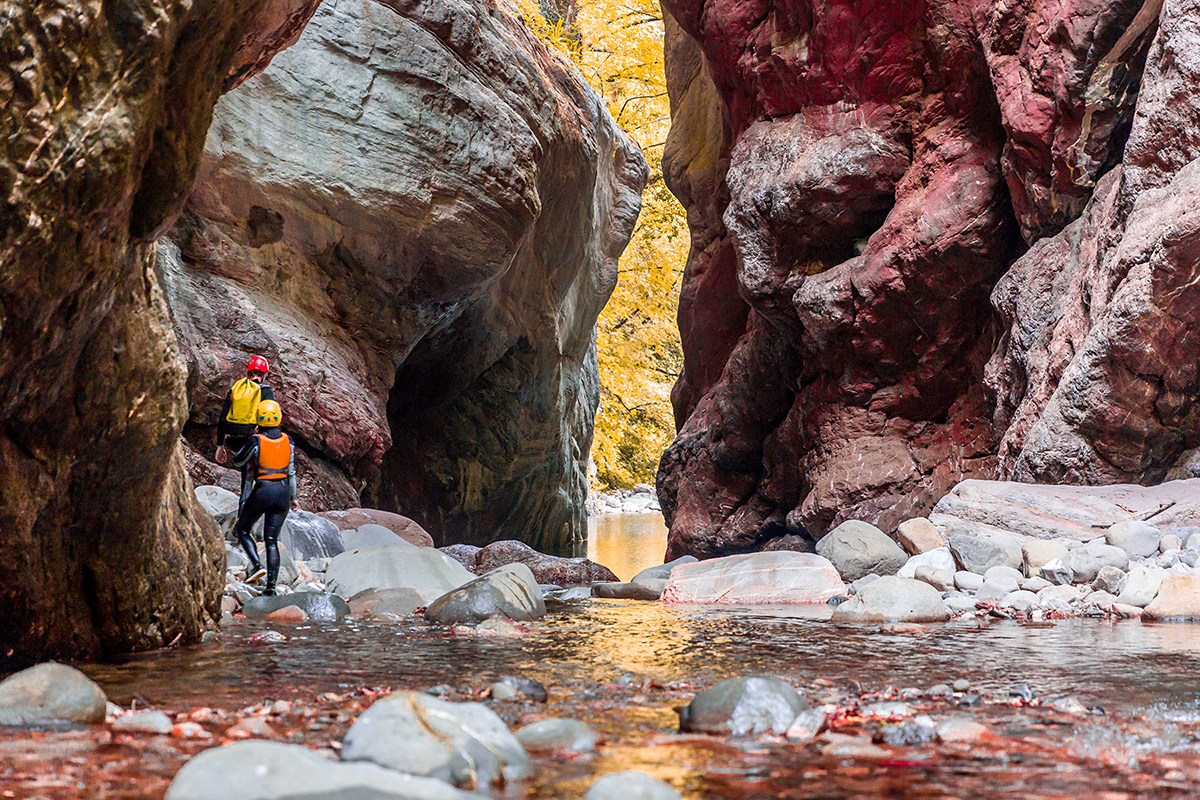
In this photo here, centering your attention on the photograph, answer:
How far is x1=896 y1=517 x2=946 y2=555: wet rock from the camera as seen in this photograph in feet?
25.2

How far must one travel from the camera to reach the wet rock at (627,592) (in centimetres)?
805

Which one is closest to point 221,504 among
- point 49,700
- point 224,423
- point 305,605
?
point 224,423

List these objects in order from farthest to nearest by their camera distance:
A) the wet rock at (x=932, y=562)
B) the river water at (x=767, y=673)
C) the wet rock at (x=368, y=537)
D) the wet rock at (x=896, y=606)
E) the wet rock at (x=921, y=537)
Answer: the wet rock at (x=368, y=537) → the wet rock at (x=921, y=537) → the wet rock at (x=932, y=562) → the wet rock at (x=896, y=606) → the river water at (x=767, y=673)

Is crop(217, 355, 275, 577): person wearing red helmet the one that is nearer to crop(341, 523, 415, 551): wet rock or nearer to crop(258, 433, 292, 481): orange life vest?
crop(258, 433, 292, 481): orange life vest

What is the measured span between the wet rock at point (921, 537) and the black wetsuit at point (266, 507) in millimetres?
4816

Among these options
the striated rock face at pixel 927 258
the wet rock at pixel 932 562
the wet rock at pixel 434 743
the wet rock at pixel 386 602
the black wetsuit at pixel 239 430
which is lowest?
the wet rock at pixel 386 602

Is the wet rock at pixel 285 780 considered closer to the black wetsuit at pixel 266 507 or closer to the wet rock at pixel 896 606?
the wet rock at pixel 896 606

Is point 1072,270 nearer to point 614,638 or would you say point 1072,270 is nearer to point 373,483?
point 614,638

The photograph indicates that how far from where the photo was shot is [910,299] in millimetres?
11711

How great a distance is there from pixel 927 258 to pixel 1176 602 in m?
6.37

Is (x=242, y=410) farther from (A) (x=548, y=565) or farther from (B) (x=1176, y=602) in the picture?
(B) (x=1176, y=602)

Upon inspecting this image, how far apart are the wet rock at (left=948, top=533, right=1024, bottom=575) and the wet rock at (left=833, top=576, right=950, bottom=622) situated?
1.18 metres

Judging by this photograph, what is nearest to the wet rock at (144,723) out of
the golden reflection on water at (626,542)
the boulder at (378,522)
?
the boulder at (378,522)

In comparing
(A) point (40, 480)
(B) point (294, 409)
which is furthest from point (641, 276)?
(A) point (40, 480)
